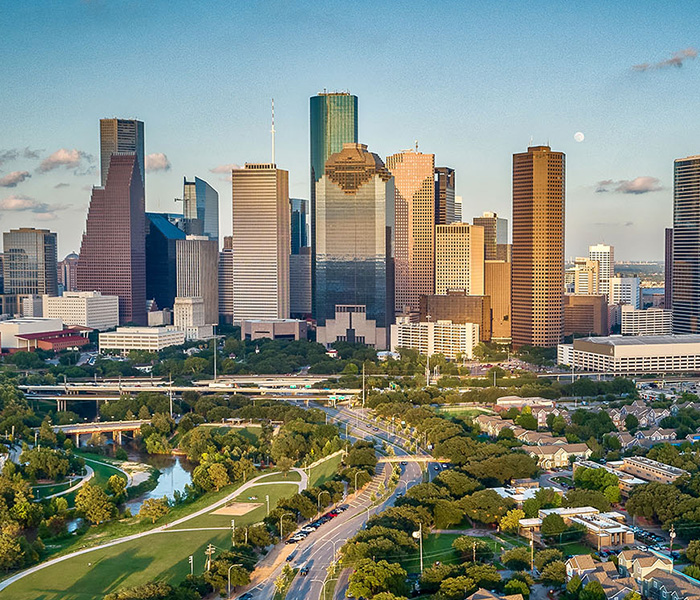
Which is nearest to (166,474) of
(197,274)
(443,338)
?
(443,338)

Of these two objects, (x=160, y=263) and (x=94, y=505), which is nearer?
(x=94, y=505)

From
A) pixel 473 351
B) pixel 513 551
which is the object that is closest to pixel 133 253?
pixel 473 351

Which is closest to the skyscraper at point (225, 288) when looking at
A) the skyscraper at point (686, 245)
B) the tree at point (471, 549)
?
the skyscraper at point (686, 245)

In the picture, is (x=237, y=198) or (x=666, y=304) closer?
(x=237, y=198)

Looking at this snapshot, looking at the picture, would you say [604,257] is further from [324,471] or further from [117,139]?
[324,471]

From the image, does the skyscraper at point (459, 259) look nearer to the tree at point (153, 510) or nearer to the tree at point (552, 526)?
the tree at point (153, 510)

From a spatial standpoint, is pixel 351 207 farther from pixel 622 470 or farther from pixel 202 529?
pixel 202 529
